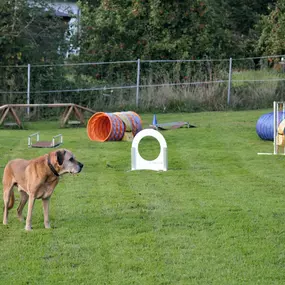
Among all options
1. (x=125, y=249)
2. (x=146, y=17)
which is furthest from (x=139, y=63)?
(x=125, y=249)

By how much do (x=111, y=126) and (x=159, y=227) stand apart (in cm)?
999

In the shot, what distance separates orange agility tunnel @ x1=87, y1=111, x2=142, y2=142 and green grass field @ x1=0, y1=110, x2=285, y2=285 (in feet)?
9.20

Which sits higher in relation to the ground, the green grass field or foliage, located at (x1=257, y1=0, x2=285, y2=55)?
foliage, located at (x1=257, y1=0, x2=285, y2=55)

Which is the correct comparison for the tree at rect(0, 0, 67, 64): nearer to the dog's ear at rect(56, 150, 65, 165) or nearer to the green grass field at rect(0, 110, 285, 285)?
the green grass field at rect(0, 110, 285, 285)

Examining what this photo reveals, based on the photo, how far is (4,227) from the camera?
888cm

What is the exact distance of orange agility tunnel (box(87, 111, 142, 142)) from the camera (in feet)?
61.3

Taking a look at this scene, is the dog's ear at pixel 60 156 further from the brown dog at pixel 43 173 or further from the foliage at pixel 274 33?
the foliage at pixel 274 33

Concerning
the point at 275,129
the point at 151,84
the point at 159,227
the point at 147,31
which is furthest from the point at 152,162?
the point at 147,31

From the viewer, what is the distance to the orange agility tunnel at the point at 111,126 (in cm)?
1867

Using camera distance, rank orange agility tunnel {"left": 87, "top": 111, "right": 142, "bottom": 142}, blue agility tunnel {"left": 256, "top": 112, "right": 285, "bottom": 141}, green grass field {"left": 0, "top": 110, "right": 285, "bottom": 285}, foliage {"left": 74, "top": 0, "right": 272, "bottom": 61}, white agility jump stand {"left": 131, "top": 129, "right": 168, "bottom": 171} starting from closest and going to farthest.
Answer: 1. green grass field {"left": 0, "top": 110, "right": 285, "bottom": 285}
2. white agility jump stand {"left": 131, "top": 129, "right": 168, "bottom": 171}
3. blue agility tunnel {"left": 256, "top": 112, "right": 285, "bottom": 141}
4. orange agility tunnel {"left": 87, "top": 111, "right": 142, "bottom": 142}
5. foliage {"left": 74, "top": 0, "right": 272, "bottom": 61}

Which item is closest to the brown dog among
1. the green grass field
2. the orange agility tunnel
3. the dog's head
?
the dog's head

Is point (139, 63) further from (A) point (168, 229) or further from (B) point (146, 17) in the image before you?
(A) point (168, 229)

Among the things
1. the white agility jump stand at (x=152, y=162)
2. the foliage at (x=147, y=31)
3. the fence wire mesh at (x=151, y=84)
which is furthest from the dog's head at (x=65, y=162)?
the foliage at (x=147, y=31)

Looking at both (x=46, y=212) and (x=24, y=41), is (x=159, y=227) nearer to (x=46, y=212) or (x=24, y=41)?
(x=46, y=212)
